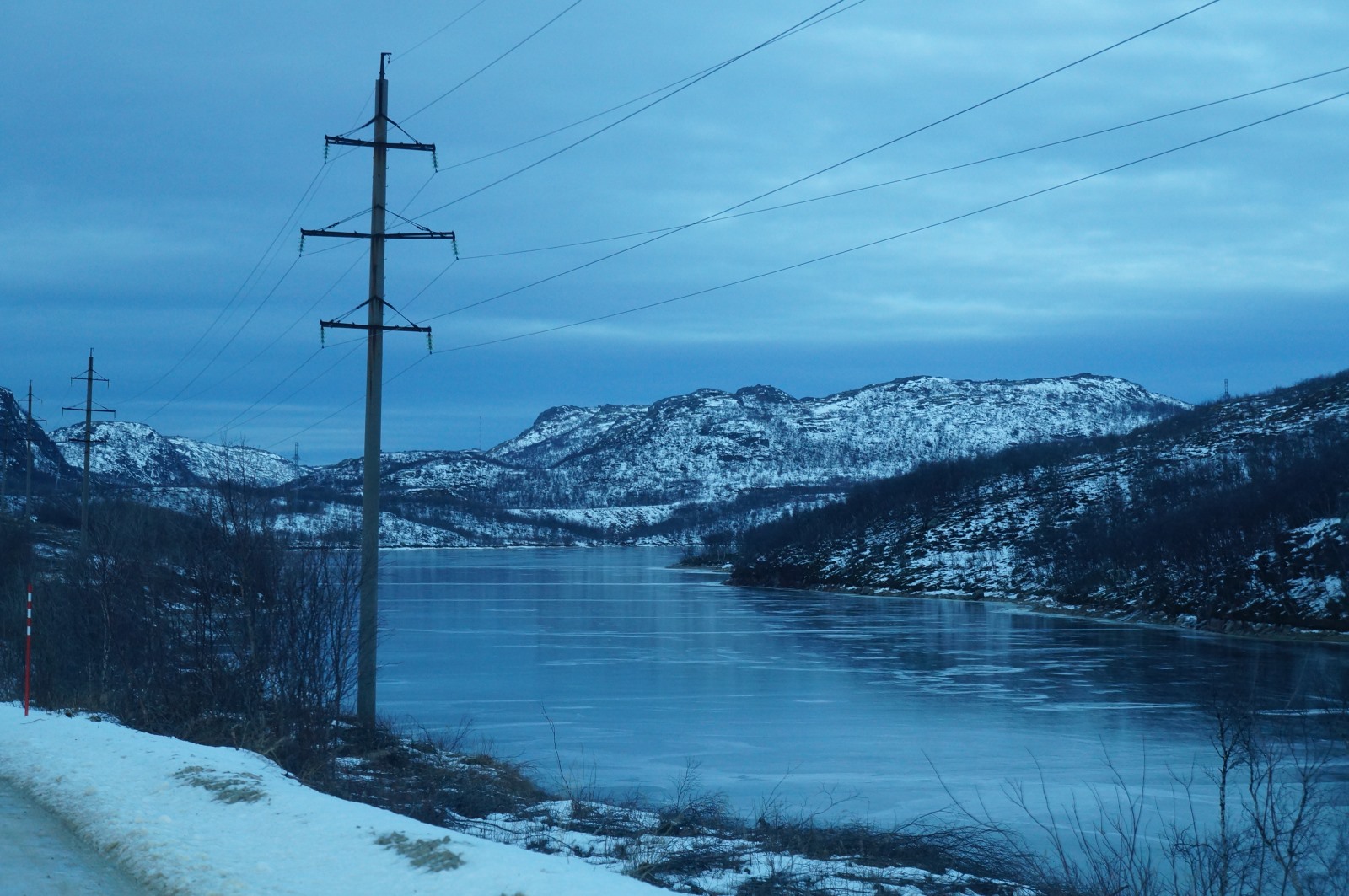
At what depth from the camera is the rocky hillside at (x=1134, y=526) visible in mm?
45469

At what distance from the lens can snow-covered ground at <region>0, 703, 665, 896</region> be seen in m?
6.45

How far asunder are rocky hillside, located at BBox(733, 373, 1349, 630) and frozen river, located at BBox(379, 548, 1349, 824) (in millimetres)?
4739

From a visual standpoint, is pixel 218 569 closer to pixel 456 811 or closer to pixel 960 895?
pixel 456 811

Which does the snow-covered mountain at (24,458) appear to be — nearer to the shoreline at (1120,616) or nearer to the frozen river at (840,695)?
the shoreline at (1120,616)

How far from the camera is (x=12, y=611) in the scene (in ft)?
75.6

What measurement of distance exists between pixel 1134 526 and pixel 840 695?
44810 millimetres

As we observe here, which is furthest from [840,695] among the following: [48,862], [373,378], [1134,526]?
[1134,526]

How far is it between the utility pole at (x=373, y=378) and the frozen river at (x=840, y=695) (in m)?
1.55

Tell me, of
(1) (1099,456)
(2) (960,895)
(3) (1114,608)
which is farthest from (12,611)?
(1) (1099,456)

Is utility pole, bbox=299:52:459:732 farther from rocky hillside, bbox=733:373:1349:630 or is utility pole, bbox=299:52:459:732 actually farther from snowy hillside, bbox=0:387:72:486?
snowy hillside, bbox=0:387:72:486

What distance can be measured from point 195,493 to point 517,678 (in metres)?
12.6

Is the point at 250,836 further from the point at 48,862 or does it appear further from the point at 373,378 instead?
the point at 373,378

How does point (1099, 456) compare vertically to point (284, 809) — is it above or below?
above

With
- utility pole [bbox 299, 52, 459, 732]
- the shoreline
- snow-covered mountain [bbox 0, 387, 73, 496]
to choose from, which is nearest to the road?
utility pole [bbox 299, 52, 459, 732]
